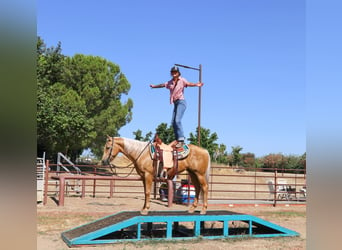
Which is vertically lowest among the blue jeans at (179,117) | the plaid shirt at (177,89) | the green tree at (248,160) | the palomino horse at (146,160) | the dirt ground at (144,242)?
the dirt ground at (144,242)

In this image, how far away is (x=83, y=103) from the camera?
32.1 metres

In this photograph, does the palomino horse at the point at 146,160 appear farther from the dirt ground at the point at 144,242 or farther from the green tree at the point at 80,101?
the green tree at the point at 80,101

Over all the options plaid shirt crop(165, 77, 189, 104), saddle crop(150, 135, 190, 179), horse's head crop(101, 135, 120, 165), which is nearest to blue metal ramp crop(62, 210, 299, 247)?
saddle crop(150, 135, 190, 179)

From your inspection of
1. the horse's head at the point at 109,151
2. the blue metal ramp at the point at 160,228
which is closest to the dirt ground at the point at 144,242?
the blue metal ramp at the point at 160,228

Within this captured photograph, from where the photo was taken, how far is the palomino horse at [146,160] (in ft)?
25.2

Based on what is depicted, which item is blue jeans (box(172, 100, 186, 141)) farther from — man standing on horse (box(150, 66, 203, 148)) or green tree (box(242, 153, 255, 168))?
green tree (box(242, 153, 255, 168))

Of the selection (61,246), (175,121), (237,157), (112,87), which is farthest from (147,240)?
(237,157)

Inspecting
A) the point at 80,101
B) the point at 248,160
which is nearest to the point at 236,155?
the point at 248,160

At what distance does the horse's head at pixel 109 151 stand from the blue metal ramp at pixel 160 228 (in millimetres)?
1264

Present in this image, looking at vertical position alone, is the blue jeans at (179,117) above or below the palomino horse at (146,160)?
above

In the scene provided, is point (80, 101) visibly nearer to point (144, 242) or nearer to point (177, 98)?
point (177, 98)
